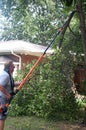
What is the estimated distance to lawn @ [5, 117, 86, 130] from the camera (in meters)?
7.69

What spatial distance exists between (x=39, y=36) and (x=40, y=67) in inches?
891

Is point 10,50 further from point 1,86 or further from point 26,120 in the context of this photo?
point 1,86

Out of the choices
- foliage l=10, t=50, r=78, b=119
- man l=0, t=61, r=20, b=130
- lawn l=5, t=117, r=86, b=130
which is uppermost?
man l=0, t=61, r=20, b=130

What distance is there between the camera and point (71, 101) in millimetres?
8828

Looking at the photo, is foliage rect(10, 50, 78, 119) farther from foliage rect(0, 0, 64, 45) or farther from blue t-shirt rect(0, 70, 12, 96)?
foliage rect(0, 0, 64, 45)

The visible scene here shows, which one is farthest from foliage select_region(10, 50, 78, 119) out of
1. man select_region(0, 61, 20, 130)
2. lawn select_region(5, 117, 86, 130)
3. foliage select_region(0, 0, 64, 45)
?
foliage select_region(0, 0, 64, 45)

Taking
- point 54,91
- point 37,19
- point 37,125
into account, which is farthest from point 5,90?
point 37,19

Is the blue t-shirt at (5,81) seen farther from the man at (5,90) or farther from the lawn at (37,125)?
the lawn at (37,125)

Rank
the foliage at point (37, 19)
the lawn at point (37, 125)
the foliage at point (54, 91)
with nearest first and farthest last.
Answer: the lawn at point (37, 125)
the foliage at point (54, 91)
the foliage at point (37, 19)

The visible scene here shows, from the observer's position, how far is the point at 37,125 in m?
8.00

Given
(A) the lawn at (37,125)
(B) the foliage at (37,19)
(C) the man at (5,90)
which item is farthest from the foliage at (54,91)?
(B) the foliage at (37,19)

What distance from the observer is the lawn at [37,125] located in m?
7.69

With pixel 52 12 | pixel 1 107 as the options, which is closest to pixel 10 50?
pixel 1 107

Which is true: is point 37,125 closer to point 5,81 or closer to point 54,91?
point 54,91
